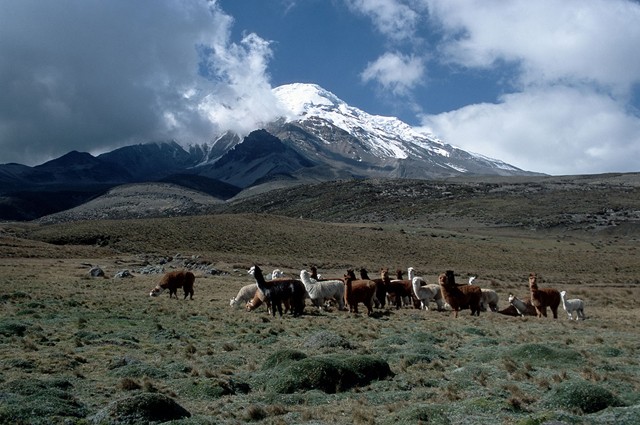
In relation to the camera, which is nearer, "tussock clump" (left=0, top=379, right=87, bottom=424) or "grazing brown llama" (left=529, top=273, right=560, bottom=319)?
"tussock clump" (left=0, top=379, right=87, bottom=424)

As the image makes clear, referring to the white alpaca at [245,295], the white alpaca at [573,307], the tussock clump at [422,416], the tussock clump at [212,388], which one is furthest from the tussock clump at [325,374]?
the white alpaca at [573,307]

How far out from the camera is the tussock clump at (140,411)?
832cm

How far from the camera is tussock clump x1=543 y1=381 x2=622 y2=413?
9.02 m

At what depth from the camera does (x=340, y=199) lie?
15662 centimetres

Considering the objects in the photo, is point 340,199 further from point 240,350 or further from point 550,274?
point 240,350

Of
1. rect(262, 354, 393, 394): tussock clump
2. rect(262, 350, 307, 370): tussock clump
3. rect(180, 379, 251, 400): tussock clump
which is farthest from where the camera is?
rect(262, 350, 307, 370): tussock clump

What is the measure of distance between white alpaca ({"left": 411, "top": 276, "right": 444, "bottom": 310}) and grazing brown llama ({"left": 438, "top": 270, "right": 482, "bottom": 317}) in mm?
1636

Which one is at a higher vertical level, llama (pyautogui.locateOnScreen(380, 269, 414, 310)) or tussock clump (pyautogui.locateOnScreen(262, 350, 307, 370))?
llama (pyautogui.locateOnScreen(380, 269, 414, 310))

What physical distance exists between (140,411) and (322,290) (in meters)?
14.4

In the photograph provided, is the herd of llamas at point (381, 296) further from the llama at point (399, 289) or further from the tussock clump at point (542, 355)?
the tussock clump at point (542, 355)

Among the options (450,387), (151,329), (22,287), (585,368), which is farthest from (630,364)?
(22,287)

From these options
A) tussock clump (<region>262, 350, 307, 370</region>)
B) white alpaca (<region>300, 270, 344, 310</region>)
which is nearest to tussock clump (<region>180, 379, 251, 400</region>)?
tussock clump (<region>262, 350, 307, 370</region>)

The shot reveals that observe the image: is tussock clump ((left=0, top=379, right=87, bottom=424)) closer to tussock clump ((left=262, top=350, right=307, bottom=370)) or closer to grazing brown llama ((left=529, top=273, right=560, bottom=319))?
tussock clump ((left=262, top=350, right=307, bottom=370))

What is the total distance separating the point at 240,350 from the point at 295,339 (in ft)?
6.65
